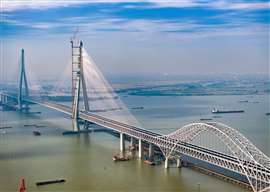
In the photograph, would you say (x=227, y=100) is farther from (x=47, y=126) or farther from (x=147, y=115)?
(x=47, y=126)

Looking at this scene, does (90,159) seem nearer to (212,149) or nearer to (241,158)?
(212,149)

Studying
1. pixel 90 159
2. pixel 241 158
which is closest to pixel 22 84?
pixel 90 159

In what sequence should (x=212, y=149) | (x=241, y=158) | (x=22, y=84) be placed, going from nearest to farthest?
(x=241, y=158), (x=212, y=149), (x=22, y=84)

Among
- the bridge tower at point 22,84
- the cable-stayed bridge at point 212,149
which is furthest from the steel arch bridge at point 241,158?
the bridge tower at point 22,84

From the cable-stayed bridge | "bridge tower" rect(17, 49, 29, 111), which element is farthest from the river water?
"bridge tower" rect(17, 49, 29, 111)

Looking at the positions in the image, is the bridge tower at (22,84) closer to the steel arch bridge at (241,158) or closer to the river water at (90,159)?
the river water at (90,159)

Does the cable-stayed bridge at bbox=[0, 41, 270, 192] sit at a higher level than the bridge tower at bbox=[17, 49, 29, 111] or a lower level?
lower

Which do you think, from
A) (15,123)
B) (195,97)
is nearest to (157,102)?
(195,97)

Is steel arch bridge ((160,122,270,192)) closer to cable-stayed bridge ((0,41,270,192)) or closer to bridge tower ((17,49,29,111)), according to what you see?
cable-stayed bridge ((0,41,270,192))
